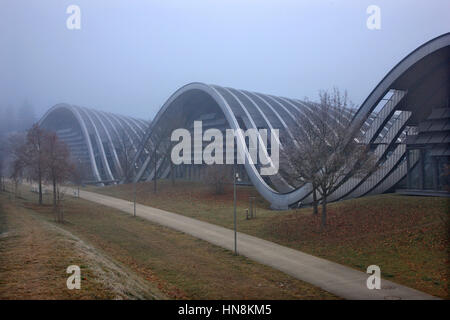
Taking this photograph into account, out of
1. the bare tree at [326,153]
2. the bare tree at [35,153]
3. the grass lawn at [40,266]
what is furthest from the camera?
the bare tree at [35,153]

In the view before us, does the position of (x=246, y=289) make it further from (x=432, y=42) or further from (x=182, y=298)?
(x=432, y=42)

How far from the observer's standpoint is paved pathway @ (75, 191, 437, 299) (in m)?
10.1

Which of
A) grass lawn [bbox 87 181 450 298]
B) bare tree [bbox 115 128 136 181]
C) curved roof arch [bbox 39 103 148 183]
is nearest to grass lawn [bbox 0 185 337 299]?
grass lawn [bbox 87 181 450 298]

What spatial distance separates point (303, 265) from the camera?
13234mm

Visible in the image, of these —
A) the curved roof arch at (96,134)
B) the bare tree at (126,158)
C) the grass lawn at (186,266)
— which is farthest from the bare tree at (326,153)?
the curved roof arch at (96,134)

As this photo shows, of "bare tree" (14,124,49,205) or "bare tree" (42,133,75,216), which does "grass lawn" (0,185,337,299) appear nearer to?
"bare tree" (42,133,75,216)

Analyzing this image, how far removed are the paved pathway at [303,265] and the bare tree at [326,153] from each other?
432cm

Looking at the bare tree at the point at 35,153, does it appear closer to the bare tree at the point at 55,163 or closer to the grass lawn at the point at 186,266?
the bare tree at the point at 55,163

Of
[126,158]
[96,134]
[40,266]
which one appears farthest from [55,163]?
[96,134]

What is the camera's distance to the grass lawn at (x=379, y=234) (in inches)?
475

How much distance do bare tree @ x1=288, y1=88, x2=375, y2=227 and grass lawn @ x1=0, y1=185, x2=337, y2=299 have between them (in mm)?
6341

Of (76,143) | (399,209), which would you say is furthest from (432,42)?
(76,143)

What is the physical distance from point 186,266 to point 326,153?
31.8 ft

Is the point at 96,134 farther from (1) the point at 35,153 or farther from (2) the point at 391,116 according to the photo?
(2) the point at 391,116
